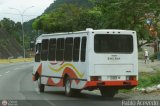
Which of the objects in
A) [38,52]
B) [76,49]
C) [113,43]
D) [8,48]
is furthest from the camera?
[8,48]

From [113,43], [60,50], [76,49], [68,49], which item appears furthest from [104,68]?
[60,50]

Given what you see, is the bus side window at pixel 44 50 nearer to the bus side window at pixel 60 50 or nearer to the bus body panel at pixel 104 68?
the bus side window at pixel 60 50

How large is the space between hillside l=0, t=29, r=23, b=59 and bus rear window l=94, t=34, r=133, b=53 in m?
96.2

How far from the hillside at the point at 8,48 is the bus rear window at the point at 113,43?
96214 mm

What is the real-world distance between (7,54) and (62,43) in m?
97.5

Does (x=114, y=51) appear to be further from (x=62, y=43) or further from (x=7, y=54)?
(x=7, y=54)

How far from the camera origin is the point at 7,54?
119 m

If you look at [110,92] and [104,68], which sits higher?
[104,68]

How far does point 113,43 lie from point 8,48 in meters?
104

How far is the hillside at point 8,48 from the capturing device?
118000mm

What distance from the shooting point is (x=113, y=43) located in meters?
20.5

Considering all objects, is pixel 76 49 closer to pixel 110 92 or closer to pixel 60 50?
pixel 60 50

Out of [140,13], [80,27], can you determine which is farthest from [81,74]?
[80,27]

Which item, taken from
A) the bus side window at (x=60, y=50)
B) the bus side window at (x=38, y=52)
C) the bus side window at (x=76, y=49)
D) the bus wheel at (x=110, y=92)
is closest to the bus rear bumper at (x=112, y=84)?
the bus wheel at (x=110, y=92)
